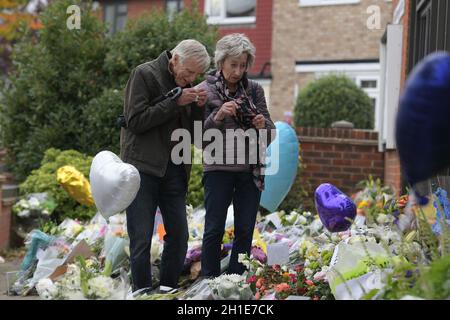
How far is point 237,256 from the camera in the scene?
4078 mm

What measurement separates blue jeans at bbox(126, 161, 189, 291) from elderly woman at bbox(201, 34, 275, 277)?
163 millimetres

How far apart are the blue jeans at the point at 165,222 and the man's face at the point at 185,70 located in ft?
1.54

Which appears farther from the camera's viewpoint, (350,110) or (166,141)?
(350,110)

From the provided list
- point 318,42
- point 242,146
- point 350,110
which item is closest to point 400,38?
point 242,146

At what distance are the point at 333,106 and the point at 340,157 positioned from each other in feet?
10.8

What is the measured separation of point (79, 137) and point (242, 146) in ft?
13.6

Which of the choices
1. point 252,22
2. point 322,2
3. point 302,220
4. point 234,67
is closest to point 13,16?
point 252,22

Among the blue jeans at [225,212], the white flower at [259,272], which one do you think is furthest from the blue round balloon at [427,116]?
the blue jeans at [225,212]

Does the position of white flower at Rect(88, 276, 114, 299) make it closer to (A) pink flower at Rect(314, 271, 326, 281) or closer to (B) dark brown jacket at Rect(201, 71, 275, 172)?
(A) pink flower at Rect(314, 271, 326, 281)

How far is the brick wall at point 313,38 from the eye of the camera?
43.8 feet

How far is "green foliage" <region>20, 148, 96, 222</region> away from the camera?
689 centimetres

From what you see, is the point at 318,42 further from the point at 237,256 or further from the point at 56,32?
the point at 237,256

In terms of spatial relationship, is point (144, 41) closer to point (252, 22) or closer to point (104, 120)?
point (104, 120)

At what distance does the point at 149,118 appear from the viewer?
3662 millimetres
